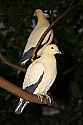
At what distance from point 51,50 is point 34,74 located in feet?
0.18

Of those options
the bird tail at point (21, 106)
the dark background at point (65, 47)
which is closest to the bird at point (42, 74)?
the bird tail at point (21, 106)

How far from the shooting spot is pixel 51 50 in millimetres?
668

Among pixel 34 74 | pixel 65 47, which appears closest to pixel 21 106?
pixel 34 74

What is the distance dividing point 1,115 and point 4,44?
321 mm

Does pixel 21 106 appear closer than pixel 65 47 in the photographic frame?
Yes

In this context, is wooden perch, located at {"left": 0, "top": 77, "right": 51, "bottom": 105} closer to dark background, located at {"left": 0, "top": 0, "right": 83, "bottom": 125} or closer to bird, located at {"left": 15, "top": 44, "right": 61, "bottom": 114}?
bird, located at {"left": 15, "top": 44, "right": 61, "bottom": 114}

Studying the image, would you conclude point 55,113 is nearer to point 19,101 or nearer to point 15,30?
point 15,30

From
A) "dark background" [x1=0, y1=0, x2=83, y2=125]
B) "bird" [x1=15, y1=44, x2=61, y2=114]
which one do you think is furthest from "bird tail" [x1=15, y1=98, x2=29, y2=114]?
"dark background" [x1=0, y1=0, x2=83, y2=125]

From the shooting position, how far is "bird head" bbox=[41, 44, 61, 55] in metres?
0.67

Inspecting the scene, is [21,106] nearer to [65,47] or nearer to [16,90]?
[16,90]

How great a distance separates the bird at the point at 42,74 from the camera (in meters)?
0.68

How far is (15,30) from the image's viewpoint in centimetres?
157

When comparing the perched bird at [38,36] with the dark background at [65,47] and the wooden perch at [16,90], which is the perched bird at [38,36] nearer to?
the wooden perch at [16,90]

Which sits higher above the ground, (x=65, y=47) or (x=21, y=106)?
(x=21, y=106)
